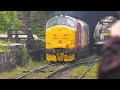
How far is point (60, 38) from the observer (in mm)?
14953

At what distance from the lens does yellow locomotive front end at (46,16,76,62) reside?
49.0 ft

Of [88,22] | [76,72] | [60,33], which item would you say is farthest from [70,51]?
[88,22]

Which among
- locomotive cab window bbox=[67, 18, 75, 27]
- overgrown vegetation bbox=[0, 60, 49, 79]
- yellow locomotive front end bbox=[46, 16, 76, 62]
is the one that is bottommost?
overgrown vegetation bbox=[0, 60, 49, 79]

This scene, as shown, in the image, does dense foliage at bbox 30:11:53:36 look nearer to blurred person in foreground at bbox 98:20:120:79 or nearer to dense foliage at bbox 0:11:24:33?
dense foliage at bbox 0:11:24:33

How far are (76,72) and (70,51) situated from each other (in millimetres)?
3023

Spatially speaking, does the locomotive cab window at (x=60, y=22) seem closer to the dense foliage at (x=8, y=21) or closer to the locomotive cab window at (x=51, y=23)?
the locomotive cab window at (x=51, y=23)

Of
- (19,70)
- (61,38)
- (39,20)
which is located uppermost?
(39,20)

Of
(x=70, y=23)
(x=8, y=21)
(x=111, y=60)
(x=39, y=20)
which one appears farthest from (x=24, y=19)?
(x=111, y=60)

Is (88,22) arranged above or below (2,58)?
above

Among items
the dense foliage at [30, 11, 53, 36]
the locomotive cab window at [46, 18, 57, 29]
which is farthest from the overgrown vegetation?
the locomotive cab window at [46, 18, 57, 29]

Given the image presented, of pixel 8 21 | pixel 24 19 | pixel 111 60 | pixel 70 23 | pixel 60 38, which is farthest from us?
pixel 70 23

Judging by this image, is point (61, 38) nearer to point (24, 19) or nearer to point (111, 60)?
point (24, 19)
